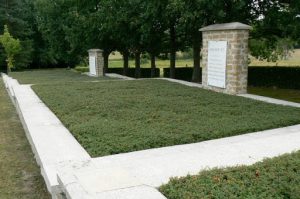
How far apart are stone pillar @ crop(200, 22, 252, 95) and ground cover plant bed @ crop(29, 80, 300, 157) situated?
708 mm

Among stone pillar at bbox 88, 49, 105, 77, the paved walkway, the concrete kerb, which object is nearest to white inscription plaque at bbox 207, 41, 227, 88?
the paved walkway

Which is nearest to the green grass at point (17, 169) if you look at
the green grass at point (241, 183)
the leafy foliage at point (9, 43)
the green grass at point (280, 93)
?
the green grass at point (241, 183)

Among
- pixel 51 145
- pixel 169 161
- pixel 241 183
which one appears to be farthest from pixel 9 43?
pixel 241 183

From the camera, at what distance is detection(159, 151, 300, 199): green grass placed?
347cm

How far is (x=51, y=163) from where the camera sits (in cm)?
473

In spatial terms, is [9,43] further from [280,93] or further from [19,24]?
[280,93]

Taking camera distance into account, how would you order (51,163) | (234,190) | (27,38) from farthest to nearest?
(27,38)
(51,163)
(234,190)

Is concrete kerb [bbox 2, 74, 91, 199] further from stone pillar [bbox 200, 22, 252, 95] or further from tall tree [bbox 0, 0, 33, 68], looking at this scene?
tall tree [bbox 0, 0, 33, 68]

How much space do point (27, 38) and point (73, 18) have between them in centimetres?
1933

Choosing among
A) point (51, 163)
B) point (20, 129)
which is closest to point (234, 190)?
point (51, 163)

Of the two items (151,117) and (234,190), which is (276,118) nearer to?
(151,117)

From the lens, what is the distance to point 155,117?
7.34 m

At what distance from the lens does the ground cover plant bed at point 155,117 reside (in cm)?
571

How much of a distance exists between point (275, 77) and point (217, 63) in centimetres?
934
